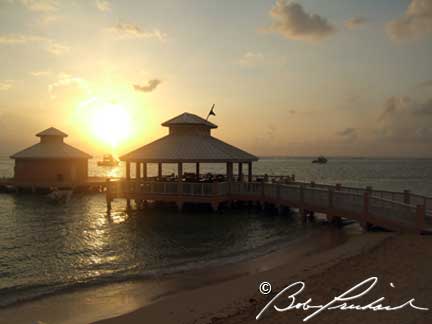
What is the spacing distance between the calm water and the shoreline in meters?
0.67

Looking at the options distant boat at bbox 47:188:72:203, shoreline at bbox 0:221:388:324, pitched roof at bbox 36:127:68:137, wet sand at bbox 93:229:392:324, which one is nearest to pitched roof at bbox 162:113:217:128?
distant boat at bbox 47:188:72:203

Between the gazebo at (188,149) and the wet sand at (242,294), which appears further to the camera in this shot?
the gazebo at (188,149)

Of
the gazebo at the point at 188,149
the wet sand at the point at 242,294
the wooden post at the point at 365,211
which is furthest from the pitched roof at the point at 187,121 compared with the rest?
the wet sand at the point at 242,294

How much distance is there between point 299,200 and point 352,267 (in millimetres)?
10302

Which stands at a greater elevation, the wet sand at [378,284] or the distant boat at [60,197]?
the distant boat at [60,197]

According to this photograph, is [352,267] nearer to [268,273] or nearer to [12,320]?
[268,273]

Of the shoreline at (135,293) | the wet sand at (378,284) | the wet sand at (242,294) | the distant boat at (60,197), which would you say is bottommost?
the shoreline at (135,293)

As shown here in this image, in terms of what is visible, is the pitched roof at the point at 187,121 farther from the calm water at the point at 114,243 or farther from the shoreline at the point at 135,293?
the shoreline at the point at 135,293

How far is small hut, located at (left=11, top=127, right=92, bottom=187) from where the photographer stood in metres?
38.4

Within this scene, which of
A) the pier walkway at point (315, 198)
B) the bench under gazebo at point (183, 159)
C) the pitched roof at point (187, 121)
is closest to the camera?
the pier walkway at point (315, 198)

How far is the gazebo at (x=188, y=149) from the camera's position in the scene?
76.6 ft

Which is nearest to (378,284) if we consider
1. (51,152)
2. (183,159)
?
(183,159)

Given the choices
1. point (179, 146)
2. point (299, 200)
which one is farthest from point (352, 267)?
point (179, 146)

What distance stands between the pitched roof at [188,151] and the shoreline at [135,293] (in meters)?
10.4
